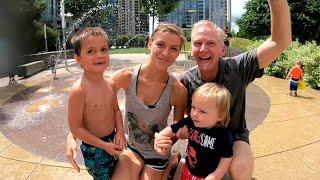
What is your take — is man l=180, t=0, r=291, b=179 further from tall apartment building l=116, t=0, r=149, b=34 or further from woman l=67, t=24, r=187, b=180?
tall apartment building l=116, t=0, r=149, b=34

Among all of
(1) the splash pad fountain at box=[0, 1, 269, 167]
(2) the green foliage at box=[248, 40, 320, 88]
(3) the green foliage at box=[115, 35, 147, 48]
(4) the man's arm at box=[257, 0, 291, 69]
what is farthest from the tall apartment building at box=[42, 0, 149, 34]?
(4) the man's arm at box=[257, 0, 291, 69]

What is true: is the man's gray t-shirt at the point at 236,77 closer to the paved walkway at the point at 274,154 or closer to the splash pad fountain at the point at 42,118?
the splash pad fountain at the point at 42,118

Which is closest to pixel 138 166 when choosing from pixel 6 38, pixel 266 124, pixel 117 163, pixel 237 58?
pixel 117 163

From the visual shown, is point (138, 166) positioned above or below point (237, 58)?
below

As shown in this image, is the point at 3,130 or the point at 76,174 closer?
the point at 76,174

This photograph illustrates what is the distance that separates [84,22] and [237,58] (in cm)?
4275

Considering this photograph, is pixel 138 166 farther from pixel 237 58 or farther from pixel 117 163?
pixel 237 58

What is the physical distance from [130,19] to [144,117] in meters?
46.0

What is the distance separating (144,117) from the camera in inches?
134

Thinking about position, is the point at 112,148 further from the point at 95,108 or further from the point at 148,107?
the point at 148,107

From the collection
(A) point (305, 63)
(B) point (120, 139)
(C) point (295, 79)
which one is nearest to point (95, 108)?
(B) point (120, 139)

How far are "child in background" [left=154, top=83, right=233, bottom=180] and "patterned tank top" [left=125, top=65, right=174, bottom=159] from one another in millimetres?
316

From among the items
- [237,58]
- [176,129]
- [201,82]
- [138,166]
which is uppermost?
[237,58]

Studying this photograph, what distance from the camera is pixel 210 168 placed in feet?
9.94
